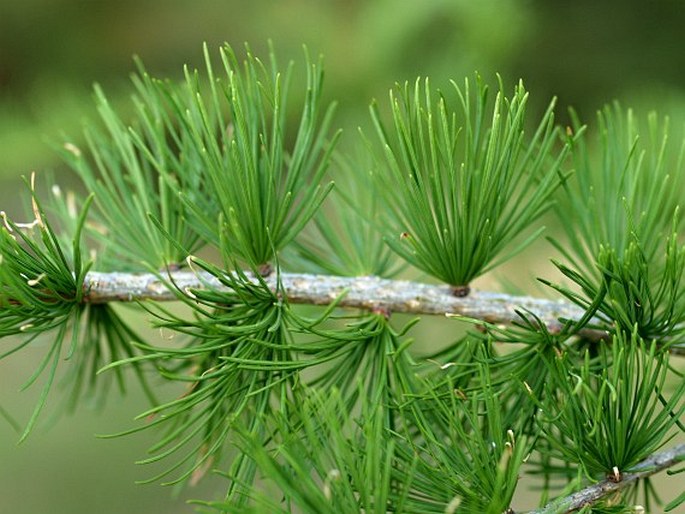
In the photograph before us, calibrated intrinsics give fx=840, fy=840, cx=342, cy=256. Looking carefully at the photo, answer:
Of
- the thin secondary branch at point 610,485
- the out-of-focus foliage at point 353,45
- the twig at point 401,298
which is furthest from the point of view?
the out-of-focus foliage at point 353,45

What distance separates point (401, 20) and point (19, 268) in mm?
1026

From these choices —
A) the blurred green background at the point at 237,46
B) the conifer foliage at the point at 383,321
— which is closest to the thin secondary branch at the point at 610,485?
the conifer foliage at the point at 383,321

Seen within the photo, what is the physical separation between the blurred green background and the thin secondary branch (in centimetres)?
62

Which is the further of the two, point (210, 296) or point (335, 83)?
point (335, 83)

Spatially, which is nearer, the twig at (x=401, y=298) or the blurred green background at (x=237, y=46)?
the twig at (x=401, y=298)

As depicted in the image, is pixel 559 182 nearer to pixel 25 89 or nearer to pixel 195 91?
pixel 195 91

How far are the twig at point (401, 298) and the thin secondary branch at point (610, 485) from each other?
87mm

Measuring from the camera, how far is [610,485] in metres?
0.38

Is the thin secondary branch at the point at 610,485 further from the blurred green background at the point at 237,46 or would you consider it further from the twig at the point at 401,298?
the blurred green background at the point at 237,46

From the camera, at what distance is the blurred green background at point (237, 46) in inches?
52.1

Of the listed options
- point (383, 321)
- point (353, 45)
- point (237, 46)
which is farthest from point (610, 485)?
point (237, 46)

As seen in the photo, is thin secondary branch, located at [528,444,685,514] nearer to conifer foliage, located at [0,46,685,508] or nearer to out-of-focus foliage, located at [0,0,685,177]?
conifer foliage, located at [0,46,685,508]

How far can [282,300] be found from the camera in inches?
16.9

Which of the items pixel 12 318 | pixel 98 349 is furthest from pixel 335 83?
pixel 12 318
